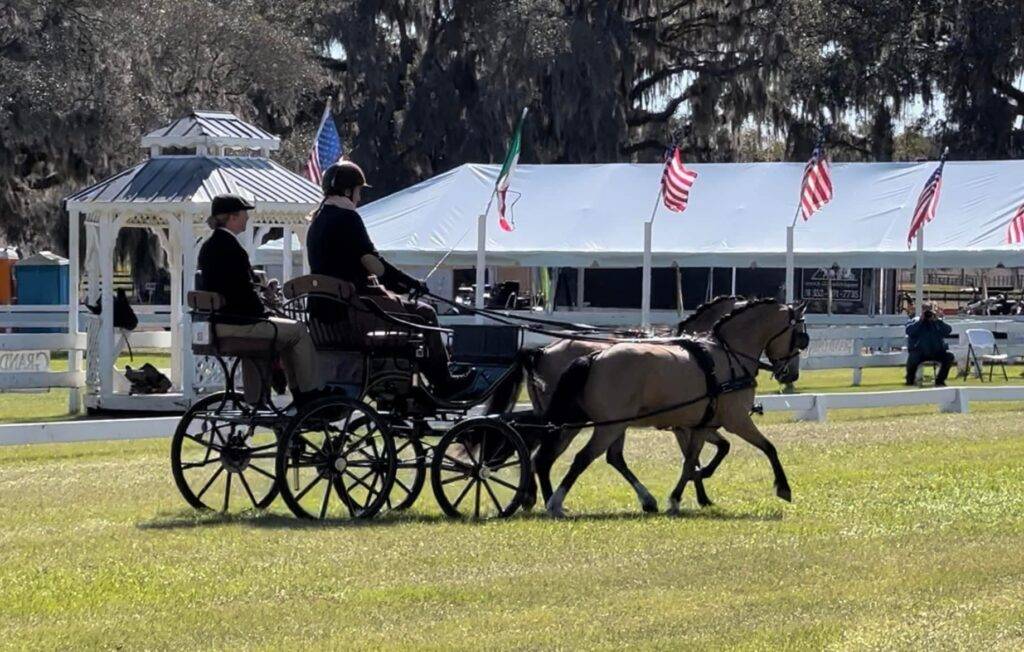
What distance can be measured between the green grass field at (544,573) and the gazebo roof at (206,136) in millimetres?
9781

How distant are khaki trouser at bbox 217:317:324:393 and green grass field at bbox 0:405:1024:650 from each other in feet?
2.97

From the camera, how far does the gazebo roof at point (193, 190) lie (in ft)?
73.5

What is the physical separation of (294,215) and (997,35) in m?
30.5

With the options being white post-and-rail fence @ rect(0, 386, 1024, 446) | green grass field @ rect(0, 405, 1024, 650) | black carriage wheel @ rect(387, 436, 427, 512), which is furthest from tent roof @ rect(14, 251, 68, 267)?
black carriage wheel @ rect(387, 436, 427, 512)

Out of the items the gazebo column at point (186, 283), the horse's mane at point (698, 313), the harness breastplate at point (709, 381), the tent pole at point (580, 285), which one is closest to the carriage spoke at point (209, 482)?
the harness breastplate at point (709, 381)

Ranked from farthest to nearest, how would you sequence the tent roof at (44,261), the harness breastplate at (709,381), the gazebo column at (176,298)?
the tent roof at (44,261), the gazebo column at (176,298), the harness breastplate at (709,381)

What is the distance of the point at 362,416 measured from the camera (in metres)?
11.6

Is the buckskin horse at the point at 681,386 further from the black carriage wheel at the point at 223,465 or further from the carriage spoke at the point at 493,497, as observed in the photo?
the black carriage wheel at the point at 223,465

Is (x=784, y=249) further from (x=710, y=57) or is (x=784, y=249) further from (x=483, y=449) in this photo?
(x=483, y=449)

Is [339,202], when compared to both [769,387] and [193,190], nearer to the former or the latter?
[193,190]

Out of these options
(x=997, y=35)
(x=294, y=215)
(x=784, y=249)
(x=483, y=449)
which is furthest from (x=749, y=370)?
(x=997, y=35)

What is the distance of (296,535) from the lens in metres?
10.7

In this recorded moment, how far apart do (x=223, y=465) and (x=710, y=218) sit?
2645 cm

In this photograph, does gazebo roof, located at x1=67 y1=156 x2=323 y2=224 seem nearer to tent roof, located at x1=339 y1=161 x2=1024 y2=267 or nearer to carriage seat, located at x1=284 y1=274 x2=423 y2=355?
carriage seat, located at x1=284 y1=274 x2=423 y2=355
